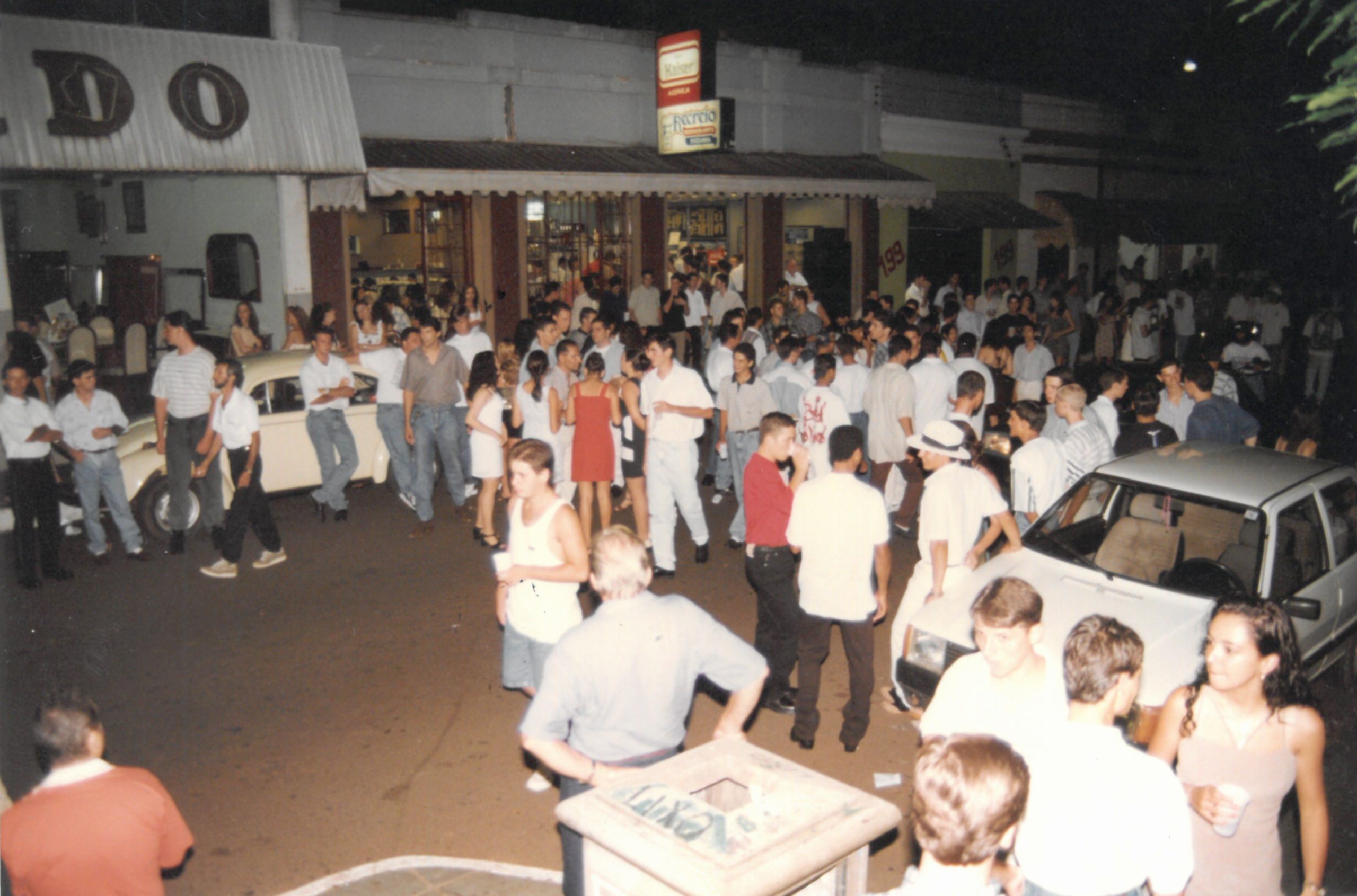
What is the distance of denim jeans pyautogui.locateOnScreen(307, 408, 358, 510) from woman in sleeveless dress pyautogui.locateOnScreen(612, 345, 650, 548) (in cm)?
284

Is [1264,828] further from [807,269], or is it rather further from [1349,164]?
[807,269]

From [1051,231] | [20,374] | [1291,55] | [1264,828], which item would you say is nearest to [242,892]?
[1264,828]

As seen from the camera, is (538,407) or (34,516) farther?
(538,407)

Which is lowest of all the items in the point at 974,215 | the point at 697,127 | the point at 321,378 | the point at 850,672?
the point at 850,672

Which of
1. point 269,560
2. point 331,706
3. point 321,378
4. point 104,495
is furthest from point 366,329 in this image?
point 331,706

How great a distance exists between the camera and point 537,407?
916 centimetres

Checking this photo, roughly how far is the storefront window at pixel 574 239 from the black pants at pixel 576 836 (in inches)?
536

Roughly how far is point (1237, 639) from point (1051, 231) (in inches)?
976

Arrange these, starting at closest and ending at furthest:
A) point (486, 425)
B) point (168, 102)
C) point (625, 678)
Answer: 1. point (625, 678)
2. point (486, 425)
3. point (168, 102)

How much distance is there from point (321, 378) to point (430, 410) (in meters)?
1.09

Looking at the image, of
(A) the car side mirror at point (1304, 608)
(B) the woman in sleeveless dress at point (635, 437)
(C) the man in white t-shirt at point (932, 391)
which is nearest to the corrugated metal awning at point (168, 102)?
(B) the woman in sleeveless dress at point (635, 437)

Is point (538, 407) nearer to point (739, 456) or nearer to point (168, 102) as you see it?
point (739, 456)

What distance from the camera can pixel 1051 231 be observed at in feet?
86.4

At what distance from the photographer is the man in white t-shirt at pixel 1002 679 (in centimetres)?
365
